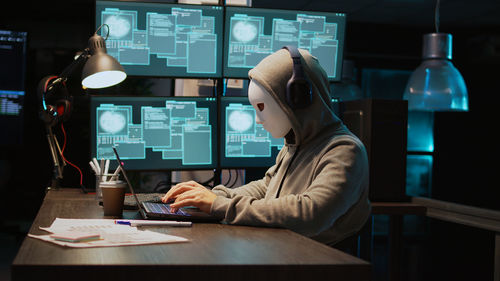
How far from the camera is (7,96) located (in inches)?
211

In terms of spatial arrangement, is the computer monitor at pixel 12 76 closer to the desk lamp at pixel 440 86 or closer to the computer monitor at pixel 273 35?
the computer monitor at pixel 273 35

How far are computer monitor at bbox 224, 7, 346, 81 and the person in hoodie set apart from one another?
0.77m

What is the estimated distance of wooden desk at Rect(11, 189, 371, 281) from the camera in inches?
37.3

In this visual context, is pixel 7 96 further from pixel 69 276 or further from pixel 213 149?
pixel 69 276

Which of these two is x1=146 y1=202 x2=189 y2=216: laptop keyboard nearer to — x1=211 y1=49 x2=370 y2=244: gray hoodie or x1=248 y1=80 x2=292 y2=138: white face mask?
x1=211 y1=49 x2=370 y2=244: gray hoodie

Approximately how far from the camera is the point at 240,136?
2.54 meters

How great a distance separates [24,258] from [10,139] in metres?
4.91

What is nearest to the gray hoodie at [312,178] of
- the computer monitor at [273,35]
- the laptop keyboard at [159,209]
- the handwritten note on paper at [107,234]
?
the laptop keyboard at [159,209]

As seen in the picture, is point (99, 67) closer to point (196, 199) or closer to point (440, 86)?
point (196, 199)

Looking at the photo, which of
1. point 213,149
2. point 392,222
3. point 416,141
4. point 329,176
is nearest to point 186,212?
point 329,176

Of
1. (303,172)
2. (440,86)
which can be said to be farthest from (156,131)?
(440,86)

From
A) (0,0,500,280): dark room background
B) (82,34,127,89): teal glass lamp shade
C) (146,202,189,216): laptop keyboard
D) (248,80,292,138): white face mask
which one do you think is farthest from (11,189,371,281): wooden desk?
(0,0,500,280): dark room background

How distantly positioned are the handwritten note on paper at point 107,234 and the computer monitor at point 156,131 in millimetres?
899

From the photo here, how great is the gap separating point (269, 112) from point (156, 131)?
830 millimetres
